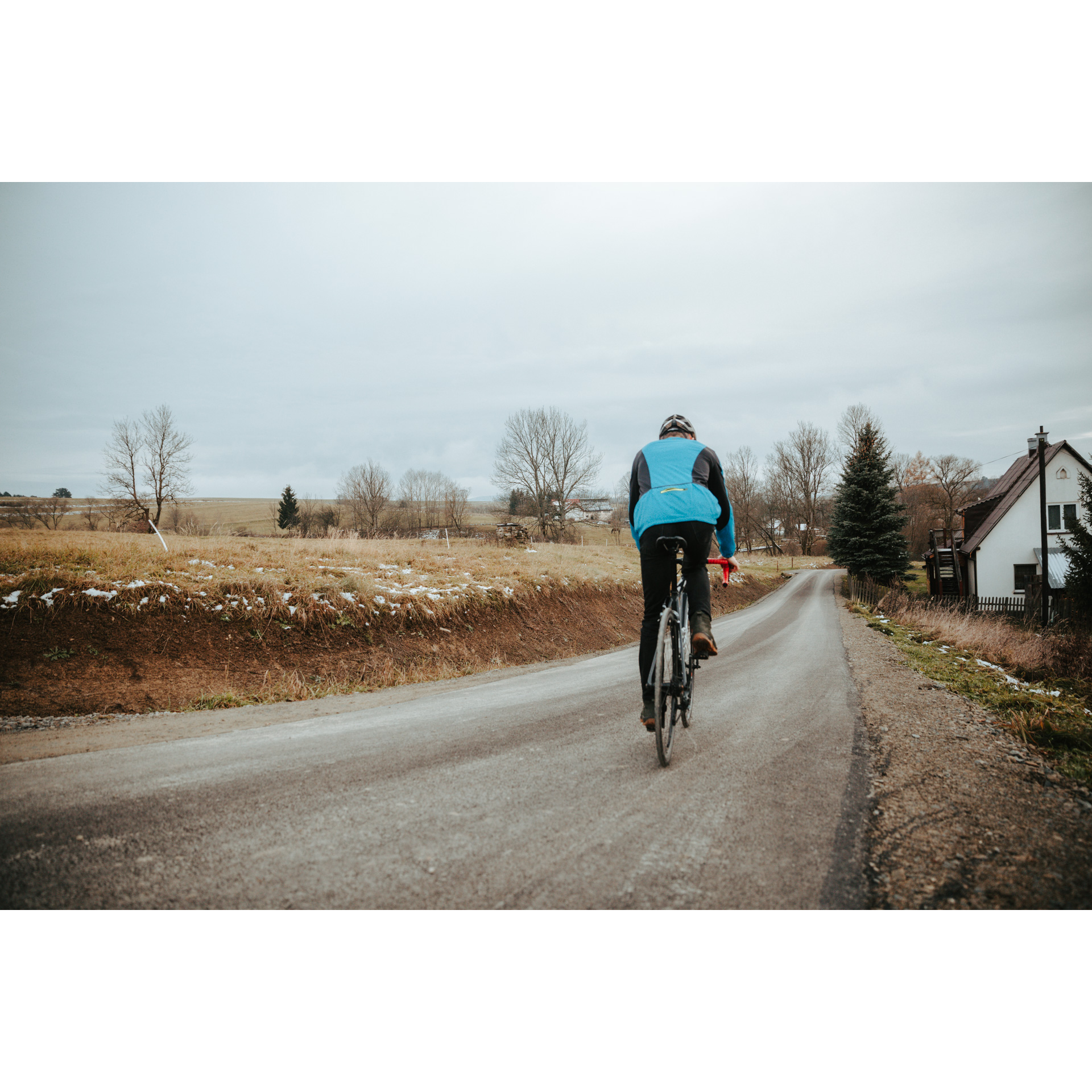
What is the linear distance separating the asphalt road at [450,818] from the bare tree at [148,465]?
1520 centimetres

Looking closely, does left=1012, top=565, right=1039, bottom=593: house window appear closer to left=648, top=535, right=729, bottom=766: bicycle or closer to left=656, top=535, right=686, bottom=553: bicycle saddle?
left=648, top=535, right=729, bottom=766: bicycle

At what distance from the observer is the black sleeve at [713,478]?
140 inches

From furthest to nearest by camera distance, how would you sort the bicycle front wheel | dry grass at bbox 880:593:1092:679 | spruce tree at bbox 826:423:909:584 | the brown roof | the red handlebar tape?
1. spruce tree at bbox 826:423:909:584
2. the brown roof
3. dry grass at bbox 880:593:1092:679
4. the red handlebar tape
5. the bicycle front wheel

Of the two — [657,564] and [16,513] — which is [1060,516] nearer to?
[657,564]

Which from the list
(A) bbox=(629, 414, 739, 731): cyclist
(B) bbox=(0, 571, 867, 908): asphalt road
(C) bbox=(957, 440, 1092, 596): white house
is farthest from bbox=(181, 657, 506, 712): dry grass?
(C) bbox=(957, 440, 1092, 596): white house

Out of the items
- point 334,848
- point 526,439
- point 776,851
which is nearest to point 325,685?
point 334,848

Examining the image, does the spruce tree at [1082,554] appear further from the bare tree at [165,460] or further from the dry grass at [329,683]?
the bare tree at [165,460]

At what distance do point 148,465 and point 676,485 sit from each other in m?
25.0

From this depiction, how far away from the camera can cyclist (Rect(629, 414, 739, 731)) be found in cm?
347

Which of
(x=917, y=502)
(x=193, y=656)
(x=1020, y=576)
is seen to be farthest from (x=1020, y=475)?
→ (x=917, y=502)

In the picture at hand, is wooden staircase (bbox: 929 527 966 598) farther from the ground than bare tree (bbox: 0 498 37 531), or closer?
closer

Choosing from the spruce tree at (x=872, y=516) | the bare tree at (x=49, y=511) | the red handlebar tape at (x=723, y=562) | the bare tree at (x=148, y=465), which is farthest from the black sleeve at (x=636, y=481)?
the spruce tree at (x=872, y=516)

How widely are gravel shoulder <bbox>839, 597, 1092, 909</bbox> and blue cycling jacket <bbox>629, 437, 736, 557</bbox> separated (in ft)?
6.52

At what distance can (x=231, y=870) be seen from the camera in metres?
2.14
